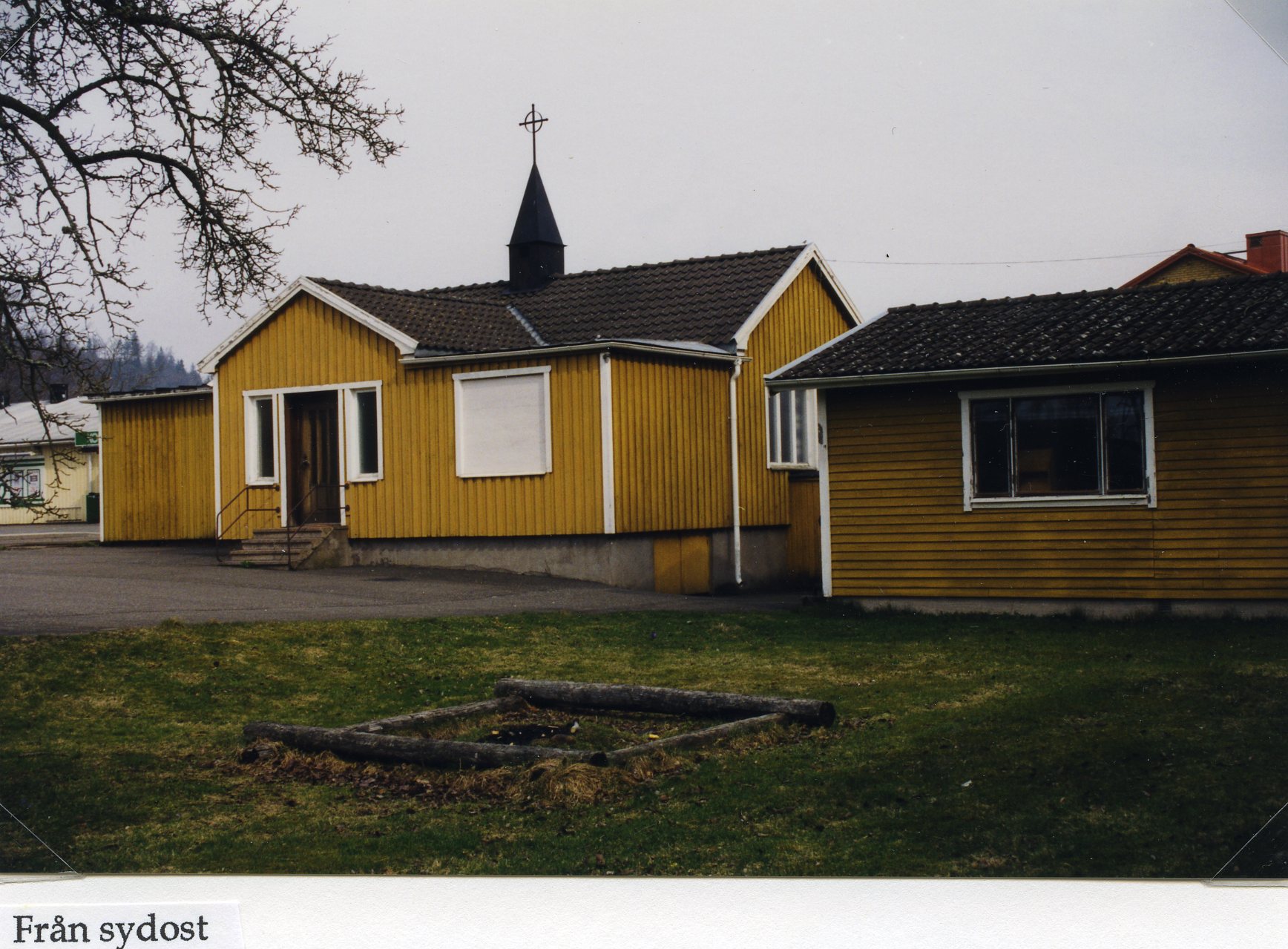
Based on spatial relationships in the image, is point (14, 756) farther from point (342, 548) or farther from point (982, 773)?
point (982, 773)

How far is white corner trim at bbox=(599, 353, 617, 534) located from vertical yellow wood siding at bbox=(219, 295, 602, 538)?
1732 millimetres

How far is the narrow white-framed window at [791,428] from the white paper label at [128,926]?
877 cm

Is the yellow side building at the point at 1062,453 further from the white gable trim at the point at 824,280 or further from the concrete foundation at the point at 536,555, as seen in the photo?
the concrete foundation at the point at 536,555

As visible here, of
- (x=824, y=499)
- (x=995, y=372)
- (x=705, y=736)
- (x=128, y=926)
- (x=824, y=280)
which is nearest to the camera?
(x=128, y=926)

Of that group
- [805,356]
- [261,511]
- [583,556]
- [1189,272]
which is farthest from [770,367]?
[261,511]

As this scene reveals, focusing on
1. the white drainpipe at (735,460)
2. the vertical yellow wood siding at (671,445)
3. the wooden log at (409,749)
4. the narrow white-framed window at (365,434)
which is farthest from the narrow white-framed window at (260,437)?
the white drainpipe at (735,460)

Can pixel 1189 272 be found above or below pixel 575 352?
below

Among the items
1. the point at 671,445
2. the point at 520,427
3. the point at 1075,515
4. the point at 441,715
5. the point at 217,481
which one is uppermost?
the point at 520,427

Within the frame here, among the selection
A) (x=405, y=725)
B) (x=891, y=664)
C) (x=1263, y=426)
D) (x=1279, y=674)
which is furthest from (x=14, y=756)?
(x=1263, y=426)

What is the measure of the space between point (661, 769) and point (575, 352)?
631 cm

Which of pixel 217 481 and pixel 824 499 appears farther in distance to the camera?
pixel 824 499

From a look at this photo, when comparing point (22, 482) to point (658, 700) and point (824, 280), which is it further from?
point (824, 280)

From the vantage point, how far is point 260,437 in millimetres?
5887

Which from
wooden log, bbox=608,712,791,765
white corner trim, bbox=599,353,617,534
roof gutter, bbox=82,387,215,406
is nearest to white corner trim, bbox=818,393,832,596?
white corner trim, bbox=599,353,617,534
